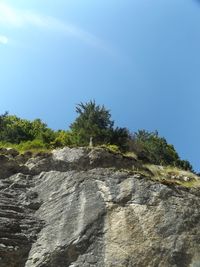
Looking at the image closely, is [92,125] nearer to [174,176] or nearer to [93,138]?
[93,138]

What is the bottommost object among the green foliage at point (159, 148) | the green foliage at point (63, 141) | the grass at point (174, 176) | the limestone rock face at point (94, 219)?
the limestone rock face at point (94, 219)

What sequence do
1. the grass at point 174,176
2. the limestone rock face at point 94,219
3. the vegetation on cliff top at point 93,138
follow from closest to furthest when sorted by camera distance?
the limestone rock face at point 94,219, the grass at point 174,176, the vegetation on cliff top at point 93,138

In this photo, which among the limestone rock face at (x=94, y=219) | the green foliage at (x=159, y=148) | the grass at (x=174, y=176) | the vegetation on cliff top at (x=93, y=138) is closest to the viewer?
the limestone rock face at (x=94, y=219)

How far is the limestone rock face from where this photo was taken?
66.6ft

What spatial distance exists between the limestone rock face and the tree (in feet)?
32.1

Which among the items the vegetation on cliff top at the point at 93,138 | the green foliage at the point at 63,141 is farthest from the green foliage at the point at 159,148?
the green foliage at the point at 63,141

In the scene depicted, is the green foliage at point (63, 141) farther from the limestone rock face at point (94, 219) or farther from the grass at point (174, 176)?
the limestone rock face at point (94, 219)

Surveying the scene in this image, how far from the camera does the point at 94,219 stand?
21594mm

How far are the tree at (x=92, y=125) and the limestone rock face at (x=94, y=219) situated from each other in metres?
9.79

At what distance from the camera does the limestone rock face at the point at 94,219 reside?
20.3 metres

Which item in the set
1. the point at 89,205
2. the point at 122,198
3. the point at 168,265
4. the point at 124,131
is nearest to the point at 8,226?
the point at 89,205

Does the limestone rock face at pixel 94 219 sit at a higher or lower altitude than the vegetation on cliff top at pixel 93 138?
lower

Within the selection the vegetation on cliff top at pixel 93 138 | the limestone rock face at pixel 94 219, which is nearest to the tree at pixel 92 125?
the vegetation on cliff top at pixel 93 138

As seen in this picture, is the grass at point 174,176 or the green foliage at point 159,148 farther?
the green foliage at point 159,148
